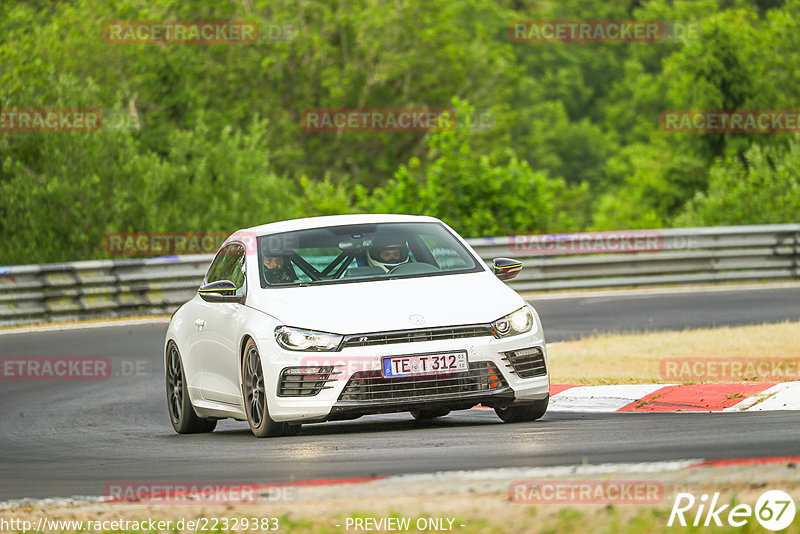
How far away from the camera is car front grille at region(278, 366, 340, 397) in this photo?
8.90 metres

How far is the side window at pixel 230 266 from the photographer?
10.3m

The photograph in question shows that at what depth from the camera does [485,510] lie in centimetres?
550

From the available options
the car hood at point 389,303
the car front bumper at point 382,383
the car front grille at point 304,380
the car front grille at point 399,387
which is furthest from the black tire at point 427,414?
the car front grille at point 304,380

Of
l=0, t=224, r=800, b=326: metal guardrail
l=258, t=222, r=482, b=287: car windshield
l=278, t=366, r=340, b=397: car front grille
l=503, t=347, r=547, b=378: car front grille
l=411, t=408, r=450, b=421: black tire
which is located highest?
l=258, t=222, r=482, b=287: car windshield

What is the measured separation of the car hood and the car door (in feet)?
1.09

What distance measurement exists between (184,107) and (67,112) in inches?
579

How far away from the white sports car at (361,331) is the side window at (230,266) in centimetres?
3

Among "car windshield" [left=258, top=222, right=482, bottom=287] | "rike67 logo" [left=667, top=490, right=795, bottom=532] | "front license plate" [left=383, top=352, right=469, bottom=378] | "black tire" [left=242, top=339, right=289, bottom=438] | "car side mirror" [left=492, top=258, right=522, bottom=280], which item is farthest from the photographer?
"car side mirror" [left=492, top=258, right=522, bottom=280]

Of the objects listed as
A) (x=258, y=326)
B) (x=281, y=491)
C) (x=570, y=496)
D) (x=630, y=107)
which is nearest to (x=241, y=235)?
(x=258, y=326)

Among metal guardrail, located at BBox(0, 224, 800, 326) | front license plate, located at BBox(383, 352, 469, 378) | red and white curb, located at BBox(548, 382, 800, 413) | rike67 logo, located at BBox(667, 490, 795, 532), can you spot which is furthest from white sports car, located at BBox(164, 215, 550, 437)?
metal guardrail, located at BBox(0, 224, 800, 326)

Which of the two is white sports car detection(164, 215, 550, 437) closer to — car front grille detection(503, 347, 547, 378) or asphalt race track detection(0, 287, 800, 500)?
car front grille detection(503, 347, 547, 378)

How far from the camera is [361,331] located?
29.1ft

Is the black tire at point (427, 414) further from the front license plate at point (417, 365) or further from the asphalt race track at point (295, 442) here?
the front license plate at point (417, 365)

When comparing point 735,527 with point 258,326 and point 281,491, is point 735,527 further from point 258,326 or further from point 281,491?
point 258,326
